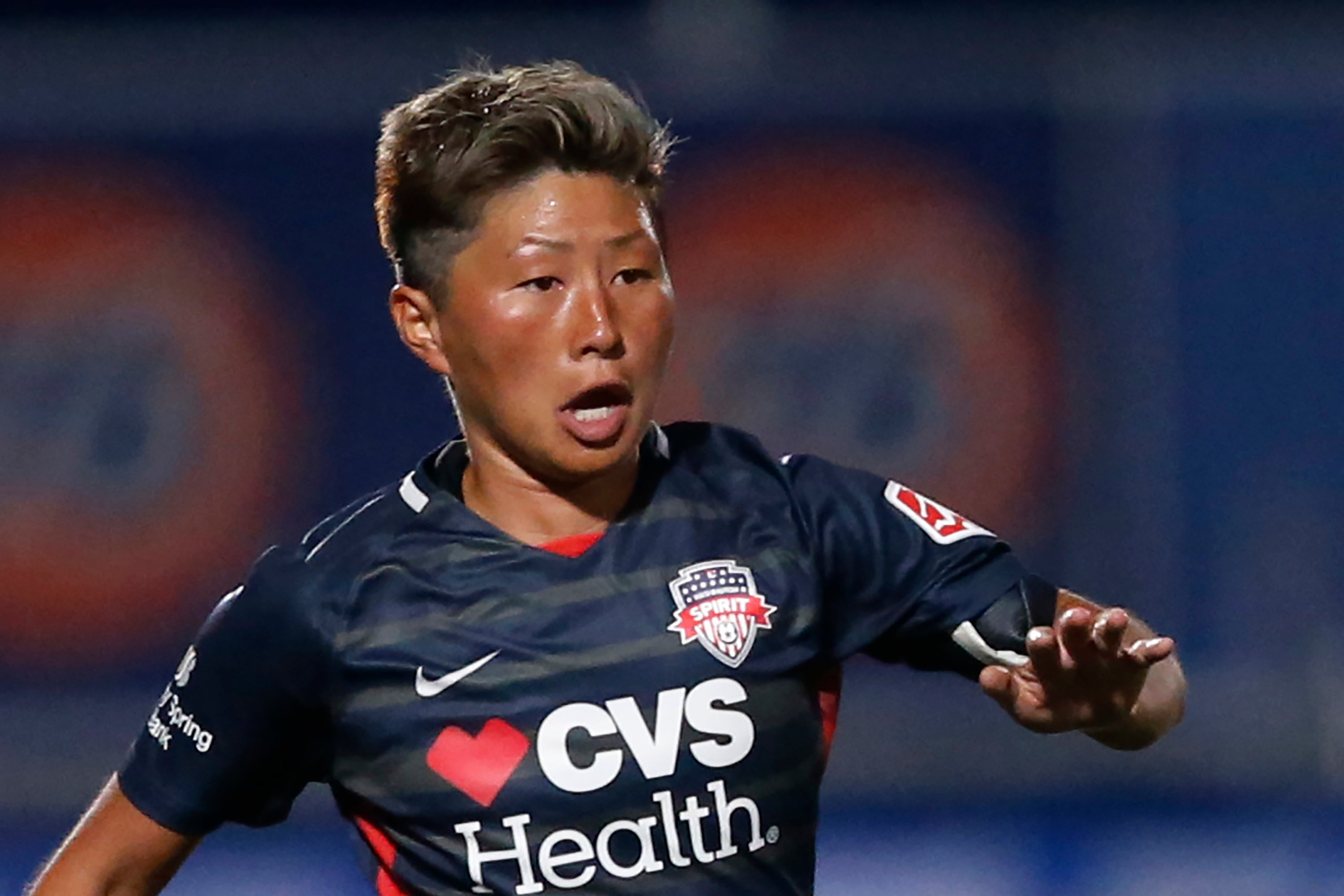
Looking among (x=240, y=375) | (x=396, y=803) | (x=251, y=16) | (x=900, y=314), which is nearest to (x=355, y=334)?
(x=240, y=375)

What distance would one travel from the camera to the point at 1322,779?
5.80m

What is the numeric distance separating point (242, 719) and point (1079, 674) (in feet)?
2.89

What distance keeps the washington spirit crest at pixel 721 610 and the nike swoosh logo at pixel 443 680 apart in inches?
7.9

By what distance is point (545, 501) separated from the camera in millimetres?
2408

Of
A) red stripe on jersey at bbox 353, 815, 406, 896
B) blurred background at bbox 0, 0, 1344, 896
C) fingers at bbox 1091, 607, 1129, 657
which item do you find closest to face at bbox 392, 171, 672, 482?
red stripe on jersey at bbox 353, 815, 406, 896

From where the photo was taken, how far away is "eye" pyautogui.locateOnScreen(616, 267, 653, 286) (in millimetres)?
2311

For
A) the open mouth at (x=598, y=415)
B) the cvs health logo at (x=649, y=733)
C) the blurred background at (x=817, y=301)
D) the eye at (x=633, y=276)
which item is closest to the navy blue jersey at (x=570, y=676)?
the cvs health logo at (x=649, y=733)

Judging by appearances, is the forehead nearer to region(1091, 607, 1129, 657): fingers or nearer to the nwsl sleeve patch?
the nwsl sleeve patch

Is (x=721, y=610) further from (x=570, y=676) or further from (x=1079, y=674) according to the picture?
(x=1079, y=674)

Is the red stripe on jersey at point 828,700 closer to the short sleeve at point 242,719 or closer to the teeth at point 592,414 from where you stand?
the teeth at point 592,414

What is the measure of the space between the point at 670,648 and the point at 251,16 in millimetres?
4547

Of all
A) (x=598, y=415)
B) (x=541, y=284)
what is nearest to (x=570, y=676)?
(x=598, y=415)

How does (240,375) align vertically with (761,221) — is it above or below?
below

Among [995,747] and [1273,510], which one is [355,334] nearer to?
[995,747]
